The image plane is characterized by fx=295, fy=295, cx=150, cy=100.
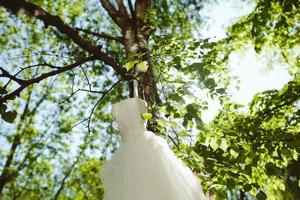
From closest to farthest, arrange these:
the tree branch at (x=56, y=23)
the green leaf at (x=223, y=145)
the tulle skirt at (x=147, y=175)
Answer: the tulle skirt at (x=147, y=175) → the green leaf at (x=223, y=145) → the tree branch at (x=56, y=23)

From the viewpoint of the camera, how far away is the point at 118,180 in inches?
68.1

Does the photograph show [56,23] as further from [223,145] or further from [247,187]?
[247,187]

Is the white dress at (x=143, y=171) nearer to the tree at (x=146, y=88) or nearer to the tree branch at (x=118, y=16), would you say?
the tree at (x=146, y=88)

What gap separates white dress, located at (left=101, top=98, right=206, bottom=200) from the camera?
1.58m

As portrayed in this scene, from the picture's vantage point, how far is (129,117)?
2.00 m

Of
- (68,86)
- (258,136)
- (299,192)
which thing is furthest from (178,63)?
(299,192)

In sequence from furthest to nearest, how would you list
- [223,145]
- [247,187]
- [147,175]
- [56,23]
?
[56,23], [247,187], [223,145], [147,175]

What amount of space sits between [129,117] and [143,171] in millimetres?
441

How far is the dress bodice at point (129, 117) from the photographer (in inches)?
77.3

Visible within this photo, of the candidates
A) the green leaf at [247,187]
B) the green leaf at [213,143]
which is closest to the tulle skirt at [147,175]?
the green leaf at [213,143]

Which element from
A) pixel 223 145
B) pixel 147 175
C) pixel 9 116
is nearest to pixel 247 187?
pixel 223 145

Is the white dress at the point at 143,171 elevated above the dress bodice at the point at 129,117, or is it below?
below

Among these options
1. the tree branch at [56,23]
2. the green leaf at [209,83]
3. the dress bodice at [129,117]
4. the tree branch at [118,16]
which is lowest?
the dress bodice at [129,117]

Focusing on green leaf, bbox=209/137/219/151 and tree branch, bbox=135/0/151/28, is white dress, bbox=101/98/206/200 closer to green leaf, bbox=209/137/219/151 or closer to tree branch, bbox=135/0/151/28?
green leaf, bbox=209/137/219/151
